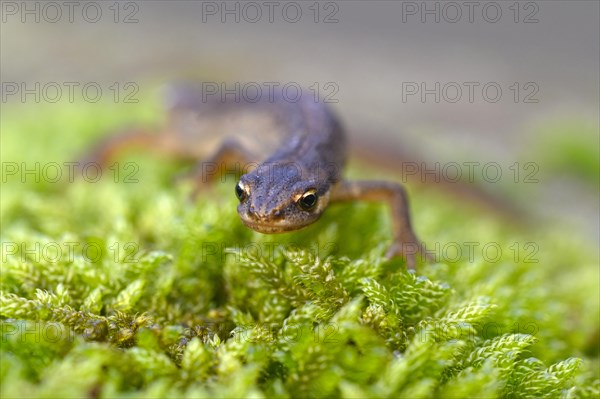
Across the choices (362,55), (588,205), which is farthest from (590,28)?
(588,205)

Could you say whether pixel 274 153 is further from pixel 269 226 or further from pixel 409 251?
pixel 409 251

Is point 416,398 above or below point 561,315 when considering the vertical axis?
above

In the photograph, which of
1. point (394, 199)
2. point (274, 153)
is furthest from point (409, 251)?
point (274, 153)

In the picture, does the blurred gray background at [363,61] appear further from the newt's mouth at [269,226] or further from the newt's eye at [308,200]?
the newt's mouth at [269,226]

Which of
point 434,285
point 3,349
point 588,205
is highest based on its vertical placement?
point 3,349

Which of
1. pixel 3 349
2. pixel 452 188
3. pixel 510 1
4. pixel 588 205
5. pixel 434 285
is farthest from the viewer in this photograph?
pixel 510 1

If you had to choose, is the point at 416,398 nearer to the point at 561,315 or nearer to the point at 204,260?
the point at 204,260

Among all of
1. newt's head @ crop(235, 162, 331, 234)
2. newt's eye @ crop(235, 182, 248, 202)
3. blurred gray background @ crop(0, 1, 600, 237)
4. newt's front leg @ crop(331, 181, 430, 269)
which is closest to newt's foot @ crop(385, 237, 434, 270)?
newt's front leg @ crop(331, 181, 430, 269)
